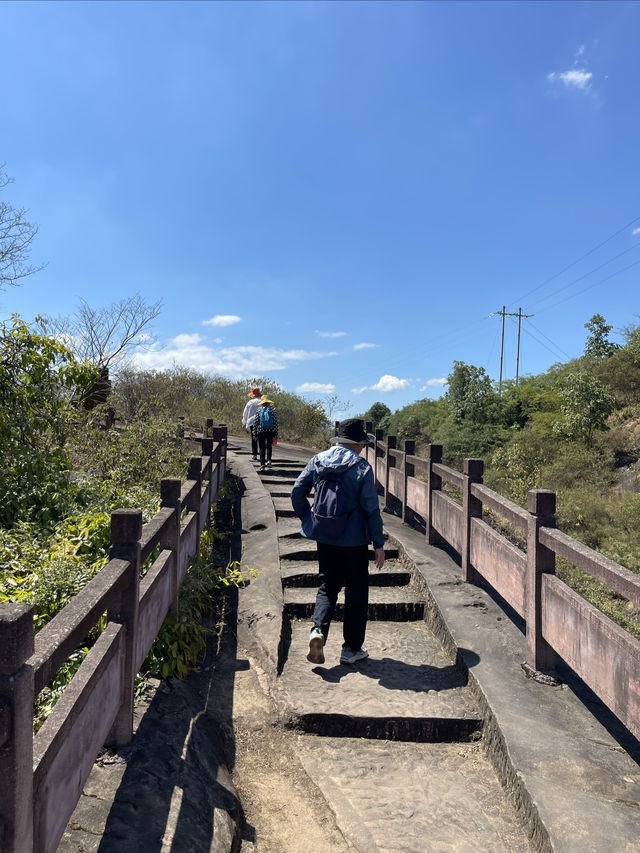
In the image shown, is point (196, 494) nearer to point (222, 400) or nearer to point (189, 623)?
point (189, 623)

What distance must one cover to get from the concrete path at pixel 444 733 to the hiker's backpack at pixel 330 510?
108 centimetres

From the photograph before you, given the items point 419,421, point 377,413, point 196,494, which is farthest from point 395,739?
point 377,413

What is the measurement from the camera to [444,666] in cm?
439

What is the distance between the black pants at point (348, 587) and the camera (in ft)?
14.0

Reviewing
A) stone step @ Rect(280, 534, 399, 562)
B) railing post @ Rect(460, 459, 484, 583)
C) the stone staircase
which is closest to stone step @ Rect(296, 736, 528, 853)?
the stone staircase

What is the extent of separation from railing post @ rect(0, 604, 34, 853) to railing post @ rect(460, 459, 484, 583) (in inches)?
177

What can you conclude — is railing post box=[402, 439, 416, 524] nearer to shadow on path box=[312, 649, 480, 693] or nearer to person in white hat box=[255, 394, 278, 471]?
person in white hat box=[255, 394, 278, 471]

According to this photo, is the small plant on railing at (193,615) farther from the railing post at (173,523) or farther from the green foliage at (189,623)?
the railing post at (173,523)

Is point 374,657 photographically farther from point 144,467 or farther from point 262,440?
point 262,440

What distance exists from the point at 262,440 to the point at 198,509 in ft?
18.8

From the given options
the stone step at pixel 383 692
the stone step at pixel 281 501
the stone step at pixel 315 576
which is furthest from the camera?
the stone step at pixel 281 501

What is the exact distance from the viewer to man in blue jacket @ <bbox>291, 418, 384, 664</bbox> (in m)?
4.18

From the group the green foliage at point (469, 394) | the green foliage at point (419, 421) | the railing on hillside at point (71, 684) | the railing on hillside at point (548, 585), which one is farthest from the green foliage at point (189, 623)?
the green foliage at point (419, 421)

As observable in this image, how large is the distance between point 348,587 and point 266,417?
6331mm
